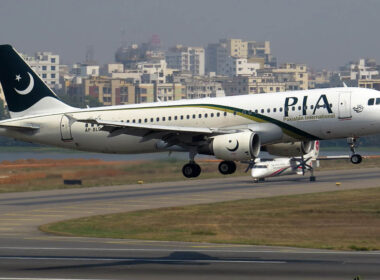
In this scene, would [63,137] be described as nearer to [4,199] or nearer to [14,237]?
[14,237]

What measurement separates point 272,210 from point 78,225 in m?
22.3

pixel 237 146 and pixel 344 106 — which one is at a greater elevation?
pixel 344 106

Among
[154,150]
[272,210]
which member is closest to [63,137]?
[154,150]

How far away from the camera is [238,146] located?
64688 mm

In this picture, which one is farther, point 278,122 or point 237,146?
point 278,122

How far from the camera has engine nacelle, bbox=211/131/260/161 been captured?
212 ft

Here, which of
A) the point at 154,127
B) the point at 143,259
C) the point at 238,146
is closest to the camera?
the point at 143,259

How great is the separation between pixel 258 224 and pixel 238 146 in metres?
22.8

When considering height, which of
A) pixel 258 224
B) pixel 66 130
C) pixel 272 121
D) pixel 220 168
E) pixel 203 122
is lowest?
pixel 258 224

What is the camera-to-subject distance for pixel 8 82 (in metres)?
75.7

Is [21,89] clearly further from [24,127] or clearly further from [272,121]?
[272,121]

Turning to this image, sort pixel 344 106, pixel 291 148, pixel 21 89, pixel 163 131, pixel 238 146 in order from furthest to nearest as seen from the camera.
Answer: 1. pixel 21 89
2. pixel 291 148
3. pixel 163 131
4. pixel 238 146
5. pixel 344 106

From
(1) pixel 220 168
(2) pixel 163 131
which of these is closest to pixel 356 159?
(1) pixel 220 168

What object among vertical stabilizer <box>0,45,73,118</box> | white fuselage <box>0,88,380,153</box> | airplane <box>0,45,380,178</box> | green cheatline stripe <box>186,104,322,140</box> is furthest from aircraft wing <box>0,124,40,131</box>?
green cheatline stripe <box>186,104,322,140</box>
